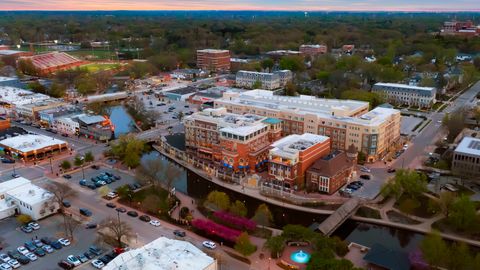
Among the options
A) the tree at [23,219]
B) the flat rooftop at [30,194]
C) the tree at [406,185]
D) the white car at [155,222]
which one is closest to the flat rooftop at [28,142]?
the flat rooftop at [30,194]

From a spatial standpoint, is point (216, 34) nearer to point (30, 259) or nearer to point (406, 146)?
point (406, 146)

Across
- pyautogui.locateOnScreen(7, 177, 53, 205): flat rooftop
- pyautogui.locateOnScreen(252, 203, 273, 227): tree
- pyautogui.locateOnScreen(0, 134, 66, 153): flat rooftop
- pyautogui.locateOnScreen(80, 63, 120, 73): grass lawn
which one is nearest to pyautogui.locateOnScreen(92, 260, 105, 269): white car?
pyautogui.locateOnScreen(7, 177, 53, 205): flat rooftop

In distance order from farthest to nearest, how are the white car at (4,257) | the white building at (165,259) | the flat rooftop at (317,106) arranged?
the flat rooftop at (317,106), the white car at (4,257), the white building at (165,259)

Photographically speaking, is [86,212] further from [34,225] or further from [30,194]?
[30,194]

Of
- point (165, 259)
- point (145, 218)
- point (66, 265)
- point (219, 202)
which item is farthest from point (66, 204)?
point (165, 259)

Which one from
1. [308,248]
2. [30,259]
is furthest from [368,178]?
[30,259]

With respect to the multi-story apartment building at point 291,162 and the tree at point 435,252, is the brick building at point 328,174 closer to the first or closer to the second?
the multi-story apartment building at point 291,162

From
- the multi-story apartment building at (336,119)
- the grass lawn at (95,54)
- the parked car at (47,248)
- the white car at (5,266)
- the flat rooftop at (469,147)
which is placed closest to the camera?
the white car at (5,266)
